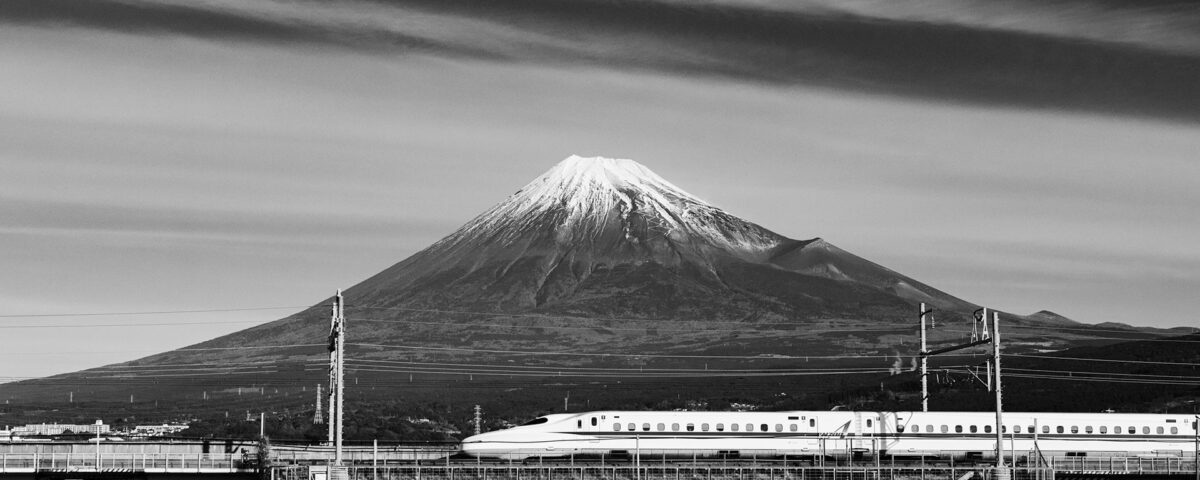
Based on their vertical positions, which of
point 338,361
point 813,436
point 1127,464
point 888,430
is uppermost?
→ point 338,361

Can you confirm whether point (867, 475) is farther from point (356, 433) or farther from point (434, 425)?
point (434, 425)

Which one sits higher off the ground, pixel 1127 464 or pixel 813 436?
pixel 813 436

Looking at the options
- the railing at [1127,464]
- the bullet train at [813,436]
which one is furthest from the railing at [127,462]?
the railing at [1127,464]

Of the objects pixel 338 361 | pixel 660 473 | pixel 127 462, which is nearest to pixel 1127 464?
pixel 660 473

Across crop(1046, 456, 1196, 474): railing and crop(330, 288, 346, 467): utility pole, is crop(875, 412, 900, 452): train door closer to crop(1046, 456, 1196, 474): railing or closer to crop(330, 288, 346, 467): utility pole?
crop(1046, 456, 1196, 474): railing

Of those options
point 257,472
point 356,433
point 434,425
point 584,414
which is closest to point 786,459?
point 584,414

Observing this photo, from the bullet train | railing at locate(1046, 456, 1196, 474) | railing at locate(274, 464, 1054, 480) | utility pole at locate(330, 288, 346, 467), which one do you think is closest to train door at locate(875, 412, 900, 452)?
the bullet train

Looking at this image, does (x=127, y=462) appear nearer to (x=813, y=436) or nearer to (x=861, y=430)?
(x=813, y=436)
